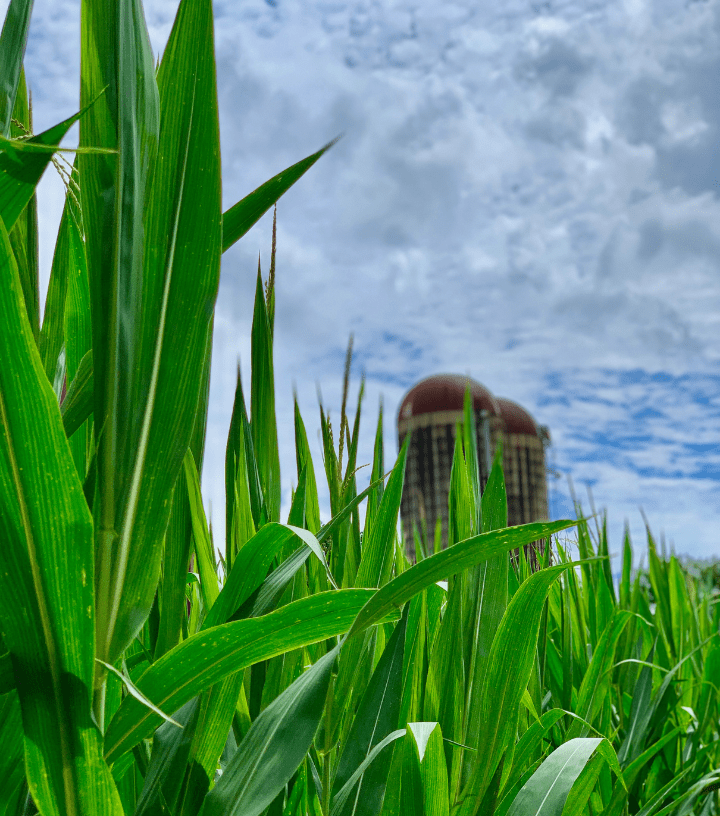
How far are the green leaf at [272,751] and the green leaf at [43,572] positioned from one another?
9 cm

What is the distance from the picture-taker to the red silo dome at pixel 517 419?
1191cm

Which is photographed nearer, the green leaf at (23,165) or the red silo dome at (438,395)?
the green leaf at (23,165)

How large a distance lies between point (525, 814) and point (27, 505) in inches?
15.5

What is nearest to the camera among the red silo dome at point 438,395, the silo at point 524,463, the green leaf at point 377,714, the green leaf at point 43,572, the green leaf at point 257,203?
the green leaf at point 43,572

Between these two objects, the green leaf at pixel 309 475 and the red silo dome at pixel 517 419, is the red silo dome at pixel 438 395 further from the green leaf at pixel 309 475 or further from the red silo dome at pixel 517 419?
the green leaf at pixel 309 475

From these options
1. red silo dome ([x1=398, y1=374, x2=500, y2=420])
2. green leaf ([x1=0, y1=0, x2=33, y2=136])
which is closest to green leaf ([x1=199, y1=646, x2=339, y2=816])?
green leaf ([x1=0, y1=0, x2=33, y2=136])

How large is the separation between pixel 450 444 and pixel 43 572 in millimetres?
11442

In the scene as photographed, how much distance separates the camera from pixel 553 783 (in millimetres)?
497

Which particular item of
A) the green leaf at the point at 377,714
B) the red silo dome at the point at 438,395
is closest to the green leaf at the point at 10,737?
the green leaf at the point at 377,714

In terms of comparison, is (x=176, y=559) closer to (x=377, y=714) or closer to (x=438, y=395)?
(x=377, y=714)

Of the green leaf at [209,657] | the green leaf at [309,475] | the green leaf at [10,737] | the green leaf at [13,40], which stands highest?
the green leaf at [13,40]

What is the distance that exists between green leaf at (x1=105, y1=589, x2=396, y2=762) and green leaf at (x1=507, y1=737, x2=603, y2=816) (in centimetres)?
26

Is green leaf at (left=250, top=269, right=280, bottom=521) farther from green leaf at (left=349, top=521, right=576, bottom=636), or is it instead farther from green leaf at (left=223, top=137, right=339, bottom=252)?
green leaf at (left=349, top=521, right=576, bottom=636)

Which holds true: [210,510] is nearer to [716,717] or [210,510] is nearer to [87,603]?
[87,603]
